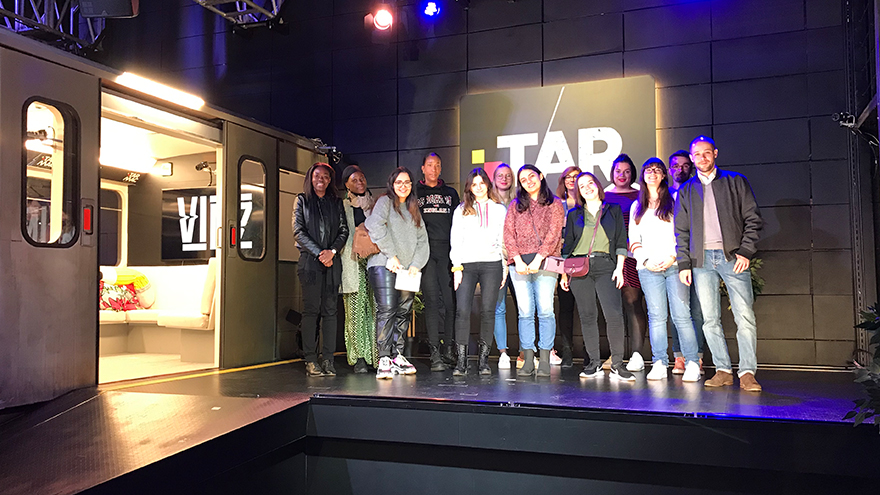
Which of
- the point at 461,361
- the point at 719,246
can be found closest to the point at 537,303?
the point at 461,361

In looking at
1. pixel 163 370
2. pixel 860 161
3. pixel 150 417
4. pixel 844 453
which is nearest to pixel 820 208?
pixel 860 161

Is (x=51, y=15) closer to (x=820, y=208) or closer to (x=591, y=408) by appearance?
(x=591, y=408)

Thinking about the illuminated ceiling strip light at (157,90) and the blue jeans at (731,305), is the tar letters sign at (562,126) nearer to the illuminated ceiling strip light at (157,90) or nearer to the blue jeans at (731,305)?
the blue jeans at (731,305)

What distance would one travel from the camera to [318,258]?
4.76 m

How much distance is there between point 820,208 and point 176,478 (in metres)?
5.36

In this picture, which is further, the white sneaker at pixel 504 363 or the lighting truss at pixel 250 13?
the lighting truss at pixel 250 13

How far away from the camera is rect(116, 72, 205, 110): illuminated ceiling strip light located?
14.8 ft

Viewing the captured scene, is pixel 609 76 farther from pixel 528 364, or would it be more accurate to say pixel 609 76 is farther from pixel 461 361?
pixel 461 361

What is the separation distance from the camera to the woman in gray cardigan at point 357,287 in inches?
199

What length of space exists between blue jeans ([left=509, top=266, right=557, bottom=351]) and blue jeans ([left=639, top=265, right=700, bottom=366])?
2.12ft

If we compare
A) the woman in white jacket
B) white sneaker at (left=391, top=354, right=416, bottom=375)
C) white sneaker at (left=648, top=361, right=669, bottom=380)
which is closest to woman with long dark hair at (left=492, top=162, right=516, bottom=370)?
the woman in white jacket

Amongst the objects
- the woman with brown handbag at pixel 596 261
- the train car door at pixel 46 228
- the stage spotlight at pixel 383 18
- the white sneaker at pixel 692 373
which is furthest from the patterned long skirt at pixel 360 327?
the stage spotlight at pixel 383 18

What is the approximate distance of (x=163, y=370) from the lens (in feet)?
17.6

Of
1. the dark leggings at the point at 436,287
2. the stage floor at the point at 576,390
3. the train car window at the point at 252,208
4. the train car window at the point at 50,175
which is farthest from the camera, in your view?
the train car window at the point at 252,208
